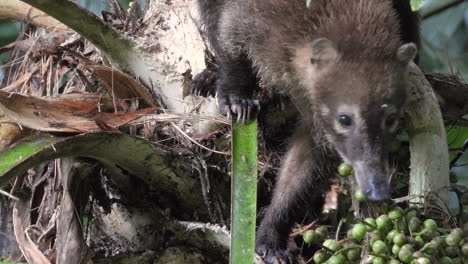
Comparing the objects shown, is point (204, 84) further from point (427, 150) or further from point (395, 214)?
point (395, 214)

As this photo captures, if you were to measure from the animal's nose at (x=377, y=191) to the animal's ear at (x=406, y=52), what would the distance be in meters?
0.47

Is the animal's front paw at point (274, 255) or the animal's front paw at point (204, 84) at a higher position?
the animal's front paw at point (204, 84)

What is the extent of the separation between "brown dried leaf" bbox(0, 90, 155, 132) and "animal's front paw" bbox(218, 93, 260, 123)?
0.40 m

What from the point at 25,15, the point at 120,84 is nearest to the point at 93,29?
the point at 120,84

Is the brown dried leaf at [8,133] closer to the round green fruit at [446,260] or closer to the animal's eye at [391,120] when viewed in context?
the animal's eye at [391,120]

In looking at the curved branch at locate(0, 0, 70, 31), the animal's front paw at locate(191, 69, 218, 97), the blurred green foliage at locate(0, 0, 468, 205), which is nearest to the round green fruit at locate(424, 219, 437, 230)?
the animal's front paw at locate(191, 69, 218, 97)

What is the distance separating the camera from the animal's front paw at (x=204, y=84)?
8.67 ft

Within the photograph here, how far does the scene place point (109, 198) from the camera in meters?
2.51

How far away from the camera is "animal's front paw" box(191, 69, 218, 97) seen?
104 inches

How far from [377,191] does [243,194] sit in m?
0.40

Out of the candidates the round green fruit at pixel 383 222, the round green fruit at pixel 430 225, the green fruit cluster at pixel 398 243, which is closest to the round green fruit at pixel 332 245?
the green fruit cluster at pixel 398 243

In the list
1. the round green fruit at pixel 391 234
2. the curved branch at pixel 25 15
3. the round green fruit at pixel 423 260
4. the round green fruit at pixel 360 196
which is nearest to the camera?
the round green fruit at pixel 423 260

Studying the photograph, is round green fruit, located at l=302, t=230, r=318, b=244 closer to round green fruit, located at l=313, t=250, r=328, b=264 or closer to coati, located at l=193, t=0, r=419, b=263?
round green fruit, located at l=313, t=250, r=328, b=264

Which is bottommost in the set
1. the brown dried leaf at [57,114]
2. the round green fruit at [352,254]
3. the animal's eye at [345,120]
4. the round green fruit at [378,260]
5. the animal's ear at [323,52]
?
the round green fruit at [352,254]
